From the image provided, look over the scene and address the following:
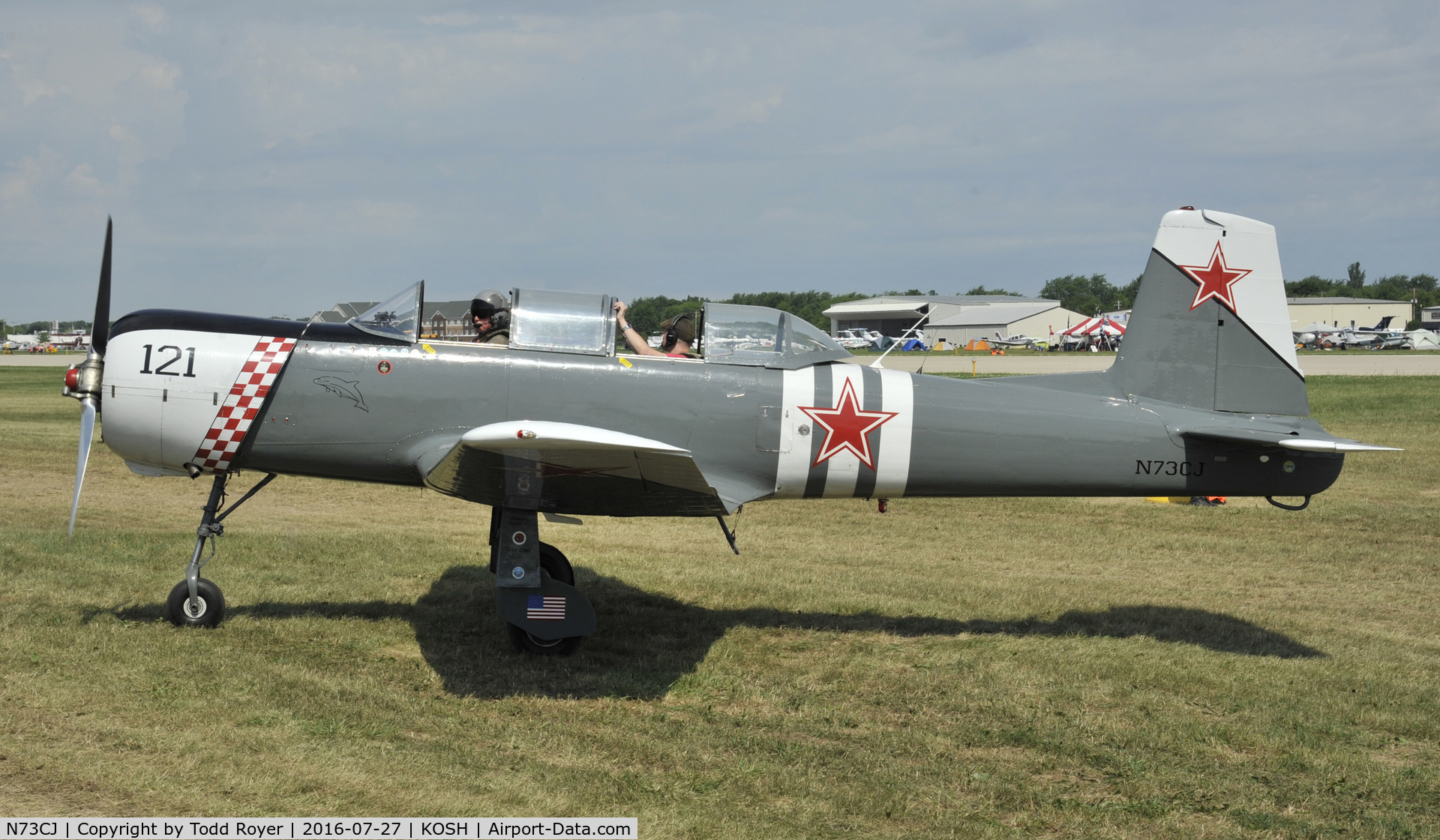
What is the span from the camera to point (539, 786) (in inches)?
185

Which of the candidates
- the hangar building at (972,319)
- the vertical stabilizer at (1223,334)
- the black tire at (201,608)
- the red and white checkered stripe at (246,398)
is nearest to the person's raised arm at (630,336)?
the red and white checkered stripe at (246,398)

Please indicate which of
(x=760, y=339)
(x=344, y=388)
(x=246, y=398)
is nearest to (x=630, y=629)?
(x=760, y=339)

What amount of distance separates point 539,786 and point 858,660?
277 centimetres

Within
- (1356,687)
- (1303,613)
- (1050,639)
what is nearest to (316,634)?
(1050,639)

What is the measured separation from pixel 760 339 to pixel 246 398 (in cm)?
340

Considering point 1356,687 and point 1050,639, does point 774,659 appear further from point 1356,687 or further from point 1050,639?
point 1356,687

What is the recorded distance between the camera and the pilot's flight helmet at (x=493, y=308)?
23.6 ft

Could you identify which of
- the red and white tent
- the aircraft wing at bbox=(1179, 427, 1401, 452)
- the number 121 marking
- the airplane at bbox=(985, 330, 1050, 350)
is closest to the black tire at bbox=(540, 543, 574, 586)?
the number 121 marking

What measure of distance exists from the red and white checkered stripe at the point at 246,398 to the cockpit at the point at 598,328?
0.55m

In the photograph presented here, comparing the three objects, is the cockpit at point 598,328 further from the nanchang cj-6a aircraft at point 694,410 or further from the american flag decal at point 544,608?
the american flag decal at point 544,608

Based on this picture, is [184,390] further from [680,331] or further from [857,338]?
[857,338]

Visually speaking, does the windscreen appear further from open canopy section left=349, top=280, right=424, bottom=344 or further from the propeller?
the propeller

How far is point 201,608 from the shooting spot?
6848mm

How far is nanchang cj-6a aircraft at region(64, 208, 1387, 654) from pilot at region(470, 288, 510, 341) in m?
0.42
